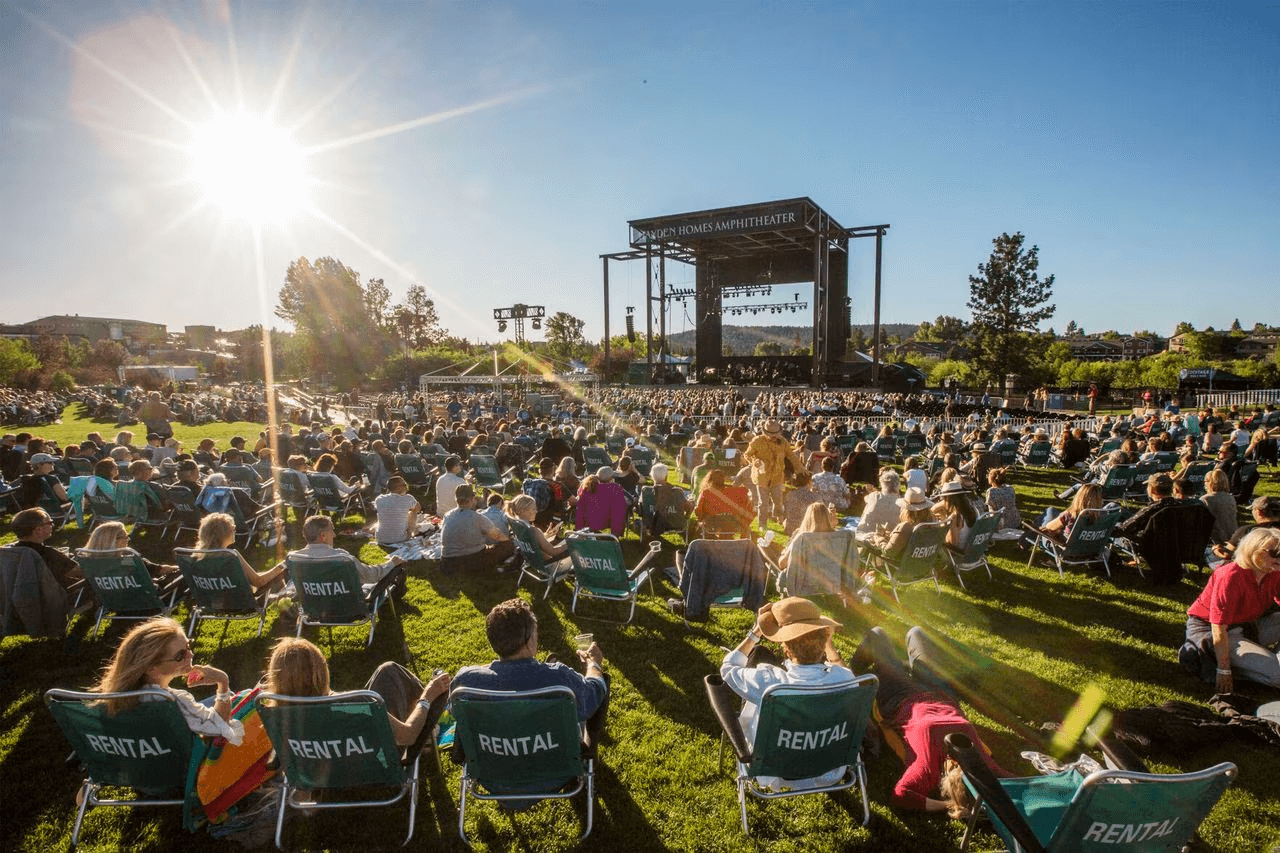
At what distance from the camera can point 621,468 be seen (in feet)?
27.6

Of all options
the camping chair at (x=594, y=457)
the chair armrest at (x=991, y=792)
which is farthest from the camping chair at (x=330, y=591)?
the camping chair at (x=594, y=457)

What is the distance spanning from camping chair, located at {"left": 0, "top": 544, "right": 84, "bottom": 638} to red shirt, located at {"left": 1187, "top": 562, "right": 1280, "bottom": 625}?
342 inches

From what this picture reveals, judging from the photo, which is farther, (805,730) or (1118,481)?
(1118,481)

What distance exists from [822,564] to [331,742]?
12.7 ft

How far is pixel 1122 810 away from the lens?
2014 millimetres

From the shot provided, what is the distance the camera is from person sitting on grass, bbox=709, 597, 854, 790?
286 cm

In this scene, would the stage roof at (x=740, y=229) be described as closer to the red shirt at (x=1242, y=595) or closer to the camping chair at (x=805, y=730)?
the red shirt at (x=1242, y=595)

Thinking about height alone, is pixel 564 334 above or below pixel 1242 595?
above

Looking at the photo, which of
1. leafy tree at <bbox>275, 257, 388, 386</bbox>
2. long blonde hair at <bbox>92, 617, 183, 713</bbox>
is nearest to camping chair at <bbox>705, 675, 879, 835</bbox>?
long blonde hair at <bbox>92, 617, 183, 713</bbox>

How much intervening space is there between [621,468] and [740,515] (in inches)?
99.3

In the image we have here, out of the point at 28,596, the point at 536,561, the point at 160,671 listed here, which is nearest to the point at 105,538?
the point at 28,596

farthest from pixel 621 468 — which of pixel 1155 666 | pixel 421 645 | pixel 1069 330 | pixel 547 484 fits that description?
pixel 1069 330

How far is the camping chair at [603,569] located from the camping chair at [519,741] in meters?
2.25

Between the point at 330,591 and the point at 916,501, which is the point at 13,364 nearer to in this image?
the point at 330,591
